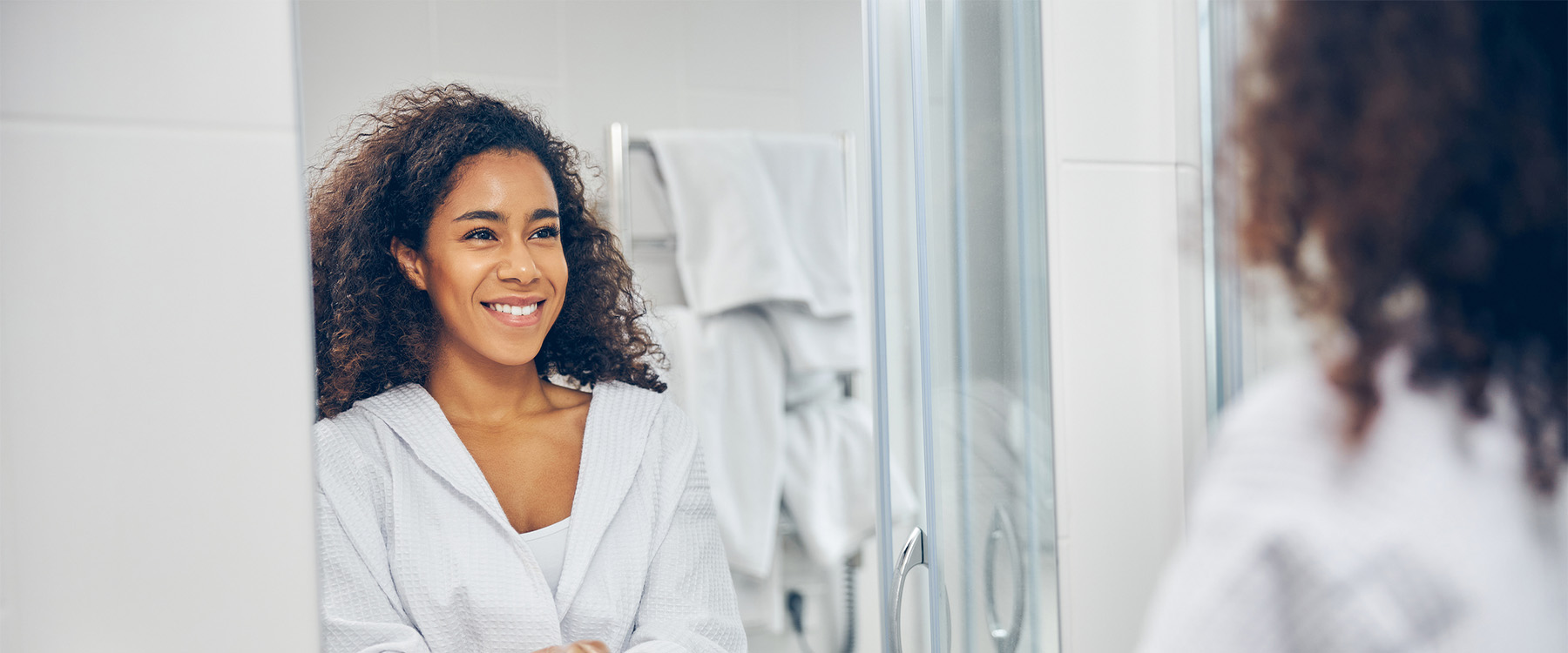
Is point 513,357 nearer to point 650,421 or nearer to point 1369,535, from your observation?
point 650,421

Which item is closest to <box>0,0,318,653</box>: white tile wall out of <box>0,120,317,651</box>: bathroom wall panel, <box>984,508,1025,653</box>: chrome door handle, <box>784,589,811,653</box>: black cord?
<box>0,120,317,651</box>: bathroom wall panel

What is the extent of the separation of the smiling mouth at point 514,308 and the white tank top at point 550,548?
0.19m

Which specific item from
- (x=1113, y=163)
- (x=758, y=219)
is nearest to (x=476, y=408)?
(x=758, y=219)

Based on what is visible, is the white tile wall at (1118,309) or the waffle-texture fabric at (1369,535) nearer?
the waffle-texture fabric at (1369,535)

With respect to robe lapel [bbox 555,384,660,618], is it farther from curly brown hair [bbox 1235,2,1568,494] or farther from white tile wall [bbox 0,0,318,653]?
curly brown hair [bbox 1235,2,1568,494]

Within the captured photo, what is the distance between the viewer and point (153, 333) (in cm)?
73

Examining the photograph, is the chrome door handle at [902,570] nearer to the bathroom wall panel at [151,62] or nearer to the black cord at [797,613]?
the black cord at [797,613]

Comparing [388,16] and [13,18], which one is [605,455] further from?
[13,18]

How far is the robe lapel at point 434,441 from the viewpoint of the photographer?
83cm

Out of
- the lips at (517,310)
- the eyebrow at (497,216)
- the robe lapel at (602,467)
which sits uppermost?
the eyebrow at (497,216)

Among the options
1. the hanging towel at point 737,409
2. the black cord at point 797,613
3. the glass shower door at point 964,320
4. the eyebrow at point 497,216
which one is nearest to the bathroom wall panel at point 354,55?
Answer: the eyebrow at point 497,216

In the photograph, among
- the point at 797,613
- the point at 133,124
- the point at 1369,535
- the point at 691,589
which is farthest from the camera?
the point at 797,613

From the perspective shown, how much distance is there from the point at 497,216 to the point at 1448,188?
702 mm

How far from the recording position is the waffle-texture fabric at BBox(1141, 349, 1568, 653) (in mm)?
422
